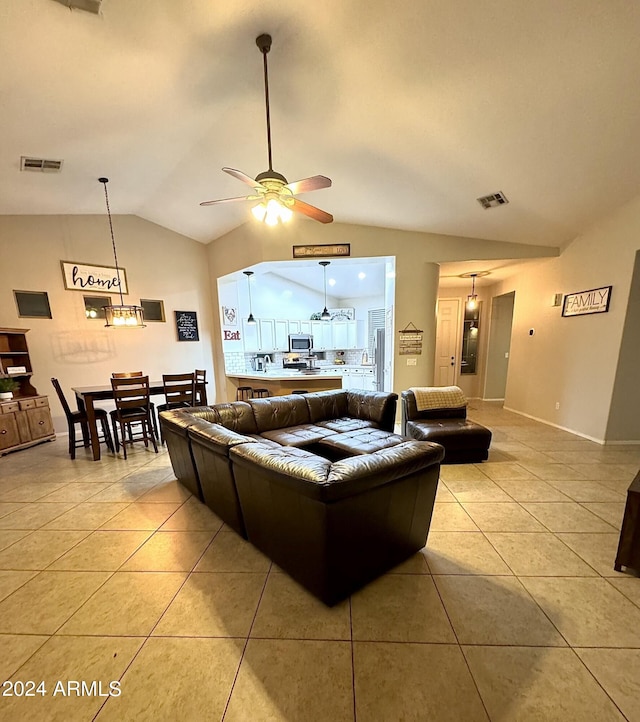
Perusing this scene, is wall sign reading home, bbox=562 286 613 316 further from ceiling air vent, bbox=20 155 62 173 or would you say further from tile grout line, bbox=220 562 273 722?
ceiling air vent, bbox=20 155 62 173

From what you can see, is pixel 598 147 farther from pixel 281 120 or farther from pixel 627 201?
pixel 281 120

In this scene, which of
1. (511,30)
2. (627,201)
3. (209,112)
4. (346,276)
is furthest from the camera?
(346,276)

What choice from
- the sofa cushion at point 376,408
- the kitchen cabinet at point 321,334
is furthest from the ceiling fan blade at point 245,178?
the kitchen cabinet at point 321,334

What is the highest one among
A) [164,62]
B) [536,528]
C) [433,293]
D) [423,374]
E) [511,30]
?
[164,62]

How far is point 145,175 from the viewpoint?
3924 mm

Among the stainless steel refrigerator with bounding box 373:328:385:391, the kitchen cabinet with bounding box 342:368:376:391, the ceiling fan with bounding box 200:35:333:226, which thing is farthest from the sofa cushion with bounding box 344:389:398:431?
the kitchen cabinet with bounding box 342:368:376:391

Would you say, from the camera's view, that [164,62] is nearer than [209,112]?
Yes

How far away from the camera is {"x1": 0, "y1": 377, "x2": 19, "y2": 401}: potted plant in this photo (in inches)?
152

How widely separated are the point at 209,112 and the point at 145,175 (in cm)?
163

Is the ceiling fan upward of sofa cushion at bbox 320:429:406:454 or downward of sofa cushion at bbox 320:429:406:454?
upward

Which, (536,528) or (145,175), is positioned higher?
(145,175)

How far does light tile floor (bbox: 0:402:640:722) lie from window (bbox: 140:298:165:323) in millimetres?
3730

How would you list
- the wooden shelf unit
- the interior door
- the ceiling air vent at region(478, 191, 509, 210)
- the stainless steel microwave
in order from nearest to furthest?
the ceiling air vent at region(478, 191, 509, 210)
the wooden shelf unit
the interior door
the stainless steel microwave

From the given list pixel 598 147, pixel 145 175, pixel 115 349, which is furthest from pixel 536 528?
pixel 115 349
